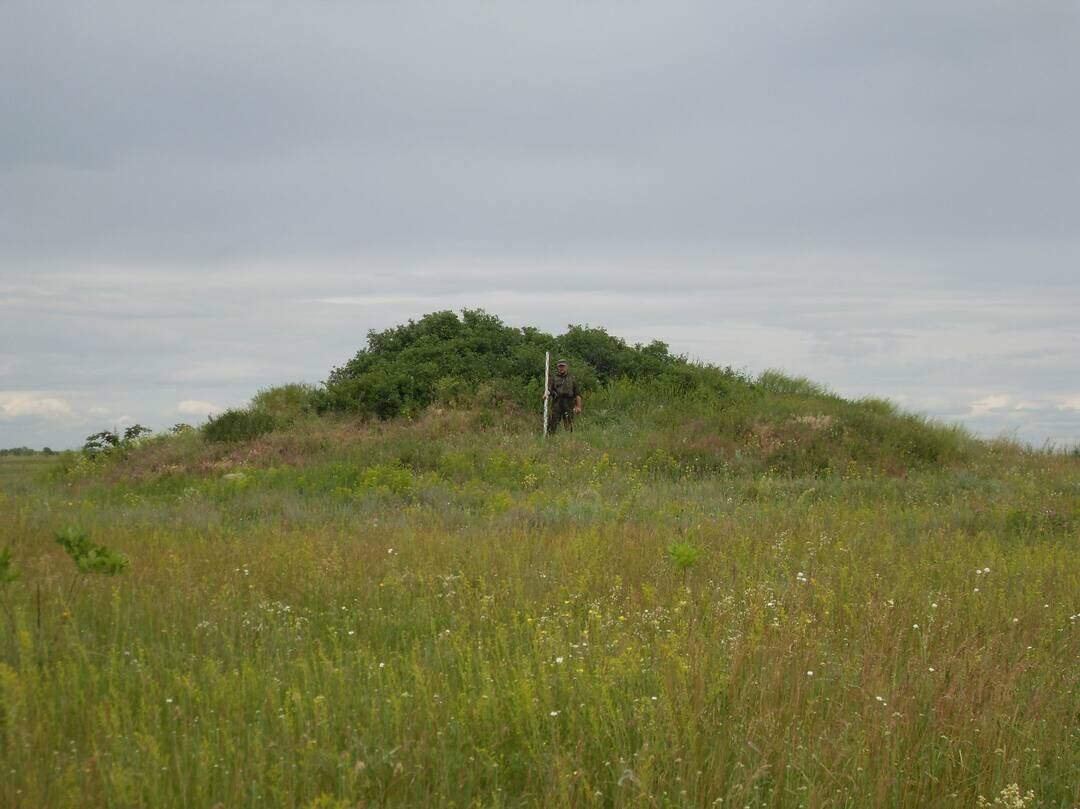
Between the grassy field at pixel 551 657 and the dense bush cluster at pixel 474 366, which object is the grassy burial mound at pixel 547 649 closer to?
the grassy field at pixel 551 657

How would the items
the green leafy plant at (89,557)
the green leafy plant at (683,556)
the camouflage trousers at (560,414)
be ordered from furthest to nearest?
the camouflage trousers at (560,414)
the green leafy plant at (683,556)
the green leafy plant at (89,557)

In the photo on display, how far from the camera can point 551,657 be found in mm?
5406

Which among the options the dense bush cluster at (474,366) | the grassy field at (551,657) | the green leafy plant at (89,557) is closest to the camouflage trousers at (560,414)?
the dense bush cluster at (474,366)

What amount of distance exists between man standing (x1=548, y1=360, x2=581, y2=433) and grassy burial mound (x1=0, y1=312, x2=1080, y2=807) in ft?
23.3

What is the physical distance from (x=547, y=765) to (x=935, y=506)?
1001 centimetres

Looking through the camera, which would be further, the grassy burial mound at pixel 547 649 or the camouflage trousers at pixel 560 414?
the camouflage trousers at pixel 560 414

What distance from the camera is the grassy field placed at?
4.16m

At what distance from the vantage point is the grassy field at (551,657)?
13.6 feet

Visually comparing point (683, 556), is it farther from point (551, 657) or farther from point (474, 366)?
point (474, 366)

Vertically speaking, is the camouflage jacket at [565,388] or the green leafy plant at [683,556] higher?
the camouflage jacket at [565,388]

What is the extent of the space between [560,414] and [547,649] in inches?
651

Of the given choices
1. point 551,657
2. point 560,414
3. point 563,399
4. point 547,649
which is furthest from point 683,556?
point 560,414

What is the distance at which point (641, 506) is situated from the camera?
12859 millimetres

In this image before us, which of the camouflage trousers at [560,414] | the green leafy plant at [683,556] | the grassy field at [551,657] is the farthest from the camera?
the camouflage trousers at [560,414]
